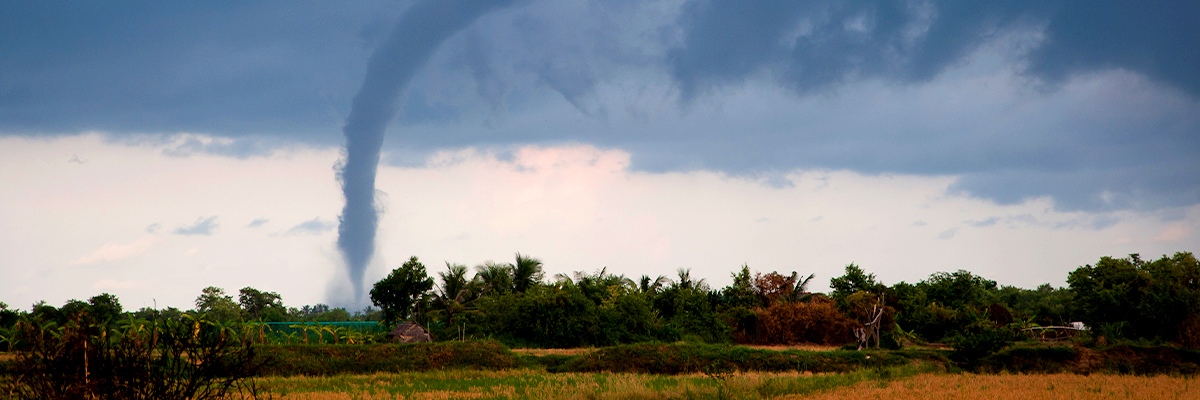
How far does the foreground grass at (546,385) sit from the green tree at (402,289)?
2038 centimetres

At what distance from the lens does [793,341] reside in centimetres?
3716

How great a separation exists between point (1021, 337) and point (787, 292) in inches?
489

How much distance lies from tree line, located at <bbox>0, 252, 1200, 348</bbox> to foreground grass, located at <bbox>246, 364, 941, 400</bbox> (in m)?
12.4

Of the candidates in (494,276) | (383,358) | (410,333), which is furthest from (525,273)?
(383,358)

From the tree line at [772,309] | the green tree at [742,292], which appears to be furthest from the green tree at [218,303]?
the green tree at [742,292]

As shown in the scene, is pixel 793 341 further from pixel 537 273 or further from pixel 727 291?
pixel 537 273

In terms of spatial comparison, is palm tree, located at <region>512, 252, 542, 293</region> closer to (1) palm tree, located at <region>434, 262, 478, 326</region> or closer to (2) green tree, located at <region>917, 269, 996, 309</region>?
(1) palm tree, located at <region>434, 262, 478, 326</region>

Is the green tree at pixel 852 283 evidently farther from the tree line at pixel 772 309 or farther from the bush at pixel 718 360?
the bush at pixel 718 360

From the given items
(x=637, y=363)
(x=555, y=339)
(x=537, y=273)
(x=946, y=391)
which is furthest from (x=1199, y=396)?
(x=537, y=273)

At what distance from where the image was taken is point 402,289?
41.5m

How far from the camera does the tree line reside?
103ft

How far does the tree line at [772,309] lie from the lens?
31516mm

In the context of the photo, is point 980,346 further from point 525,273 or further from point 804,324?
point 525,273

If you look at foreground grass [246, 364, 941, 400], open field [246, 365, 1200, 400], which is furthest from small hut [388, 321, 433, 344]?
open field [246, 365, 1200, 400]
